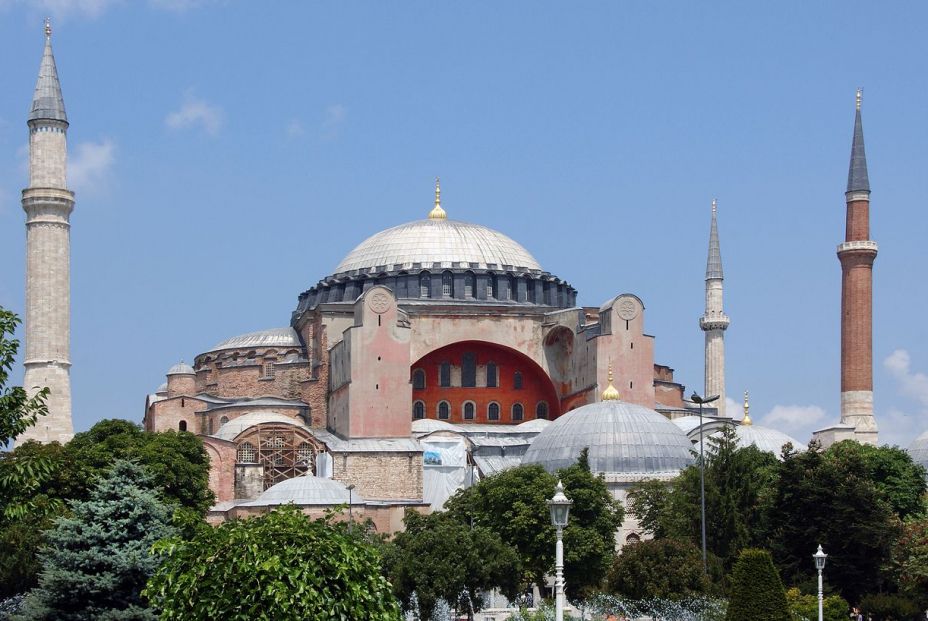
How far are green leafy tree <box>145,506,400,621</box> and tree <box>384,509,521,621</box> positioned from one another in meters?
14.4

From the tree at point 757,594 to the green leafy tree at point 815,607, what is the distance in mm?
5750

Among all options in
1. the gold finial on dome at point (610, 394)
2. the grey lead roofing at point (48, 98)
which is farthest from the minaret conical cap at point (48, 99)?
the gold finial on dome at point (610, 394)

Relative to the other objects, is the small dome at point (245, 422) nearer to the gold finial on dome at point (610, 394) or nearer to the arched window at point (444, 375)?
the arched window at point (444, 375)

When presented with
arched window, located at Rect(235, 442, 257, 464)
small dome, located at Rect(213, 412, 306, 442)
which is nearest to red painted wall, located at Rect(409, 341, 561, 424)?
small dome, located at Rect(213, 412, 306, 442)

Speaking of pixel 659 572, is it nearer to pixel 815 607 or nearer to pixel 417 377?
pixel 815 607

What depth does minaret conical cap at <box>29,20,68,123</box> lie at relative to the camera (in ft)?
175

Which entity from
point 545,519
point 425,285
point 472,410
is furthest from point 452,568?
point 425,285

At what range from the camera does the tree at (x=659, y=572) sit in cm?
3291

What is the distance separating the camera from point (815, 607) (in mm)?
32594

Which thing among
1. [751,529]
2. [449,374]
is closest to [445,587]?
[751,529]

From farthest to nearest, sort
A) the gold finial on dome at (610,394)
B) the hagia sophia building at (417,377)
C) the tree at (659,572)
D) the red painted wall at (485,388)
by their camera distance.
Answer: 1. the red painted wall at (485,388)
2. the gold finial on dome at (610,394)
3. the hagia sophia building at (417,377)
4. the tree at (659,572)

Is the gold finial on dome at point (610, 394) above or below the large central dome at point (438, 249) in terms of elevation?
below

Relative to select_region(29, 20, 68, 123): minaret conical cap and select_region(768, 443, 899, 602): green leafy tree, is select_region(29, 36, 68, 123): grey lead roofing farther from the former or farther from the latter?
select_region(768, 443, 899, 602): green leafy tree

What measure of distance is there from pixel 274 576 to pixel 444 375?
4045 cm
